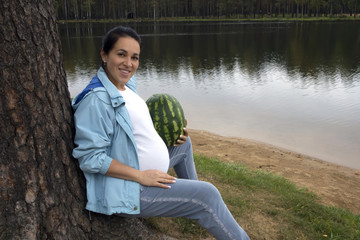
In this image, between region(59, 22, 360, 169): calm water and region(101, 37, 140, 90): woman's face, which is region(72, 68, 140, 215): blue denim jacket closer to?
region(101, 37, 140, 90): woman's face

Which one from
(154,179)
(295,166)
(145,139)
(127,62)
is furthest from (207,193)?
(295,166)

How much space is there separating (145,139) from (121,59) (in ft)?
2.20

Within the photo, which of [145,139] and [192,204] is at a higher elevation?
[145,139]

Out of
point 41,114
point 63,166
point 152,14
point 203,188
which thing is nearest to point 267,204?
point 203,188

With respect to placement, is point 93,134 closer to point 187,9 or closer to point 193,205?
point 193,205

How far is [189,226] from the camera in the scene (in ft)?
11.1

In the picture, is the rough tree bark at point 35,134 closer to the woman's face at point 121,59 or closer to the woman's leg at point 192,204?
the woman's face at point 121,59

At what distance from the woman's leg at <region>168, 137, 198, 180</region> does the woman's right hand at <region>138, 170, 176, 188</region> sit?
790 mm

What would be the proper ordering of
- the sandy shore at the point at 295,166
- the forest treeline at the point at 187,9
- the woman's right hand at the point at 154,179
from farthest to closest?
the forest treeline at the point at 187,9 → the sandy shore at the point at 295,166 → the woman's right hand at the point at 154,179

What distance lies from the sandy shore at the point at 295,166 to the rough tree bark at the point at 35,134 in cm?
446

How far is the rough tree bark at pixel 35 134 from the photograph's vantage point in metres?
2.10

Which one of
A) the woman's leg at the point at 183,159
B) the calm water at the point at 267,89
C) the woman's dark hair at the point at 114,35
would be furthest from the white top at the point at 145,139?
the calm water at the point at 267,89

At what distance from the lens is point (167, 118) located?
12.1 feet

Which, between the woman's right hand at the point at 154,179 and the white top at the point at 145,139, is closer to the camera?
the woman's right hand at the point at 154,179
